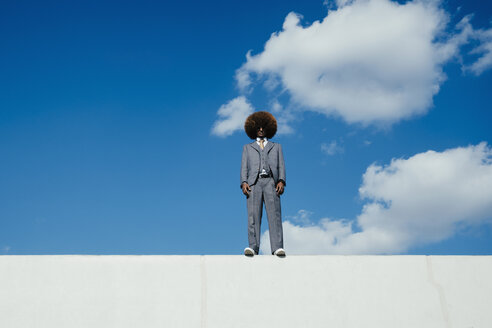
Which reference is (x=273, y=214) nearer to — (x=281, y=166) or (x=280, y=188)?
(x=280, y=188)

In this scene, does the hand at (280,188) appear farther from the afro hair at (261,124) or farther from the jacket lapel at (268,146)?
the afro hair at (261,124)

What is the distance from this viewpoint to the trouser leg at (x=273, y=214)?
6598 mm

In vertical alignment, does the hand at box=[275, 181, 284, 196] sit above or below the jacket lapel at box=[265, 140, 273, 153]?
below

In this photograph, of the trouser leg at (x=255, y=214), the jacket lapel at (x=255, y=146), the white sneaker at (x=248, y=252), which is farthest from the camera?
the jacket lapel at (x=255, y=146)

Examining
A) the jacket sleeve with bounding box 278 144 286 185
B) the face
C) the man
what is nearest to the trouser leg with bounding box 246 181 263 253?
the man

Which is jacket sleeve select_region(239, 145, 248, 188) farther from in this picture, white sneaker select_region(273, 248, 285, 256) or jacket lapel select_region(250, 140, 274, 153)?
white sneaker select_region(273, 248, 285, 256)

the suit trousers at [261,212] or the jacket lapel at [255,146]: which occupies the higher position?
the jacket lapel at [255,146]
